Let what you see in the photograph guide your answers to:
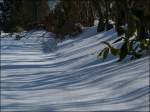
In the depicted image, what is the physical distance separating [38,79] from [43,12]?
67.6 meters

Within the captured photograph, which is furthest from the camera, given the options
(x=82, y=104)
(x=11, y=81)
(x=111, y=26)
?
(x=111, y=26)

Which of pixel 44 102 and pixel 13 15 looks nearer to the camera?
pixel 44 102

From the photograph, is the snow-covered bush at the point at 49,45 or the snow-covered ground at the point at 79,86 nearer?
the snow-covered ground at the point at 79,86

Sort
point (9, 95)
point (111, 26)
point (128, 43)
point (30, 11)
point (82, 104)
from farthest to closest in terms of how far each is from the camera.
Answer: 1. point (30, 11)
2. point (111, 26)
3. point (128, 43)
4. point (9, 95)
5. point (82, 104)

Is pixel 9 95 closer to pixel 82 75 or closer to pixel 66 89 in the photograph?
pixel 66 89

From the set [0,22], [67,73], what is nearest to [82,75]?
[67,73]

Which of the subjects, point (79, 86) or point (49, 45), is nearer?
point (79, 86)

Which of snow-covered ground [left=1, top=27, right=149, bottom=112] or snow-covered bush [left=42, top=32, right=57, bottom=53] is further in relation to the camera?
snow-covered bush [left=42, top=32, right=57, bottom=53]

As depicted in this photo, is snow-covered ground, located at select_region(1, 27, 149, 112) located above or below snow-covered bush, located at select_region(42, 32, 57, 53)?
above

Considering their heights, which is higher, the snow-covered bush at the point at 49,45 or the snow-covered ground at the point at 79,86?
the snow-covered ground at the point at 79,86

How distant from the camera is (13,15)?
65.4 m

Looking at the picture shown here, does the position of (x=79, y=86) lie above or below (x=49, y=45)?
above

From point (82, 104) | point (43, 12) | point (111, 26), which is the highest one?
point (82, 104)

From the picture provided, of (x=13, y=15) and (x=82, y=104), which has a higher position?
(x=82, y=104)
